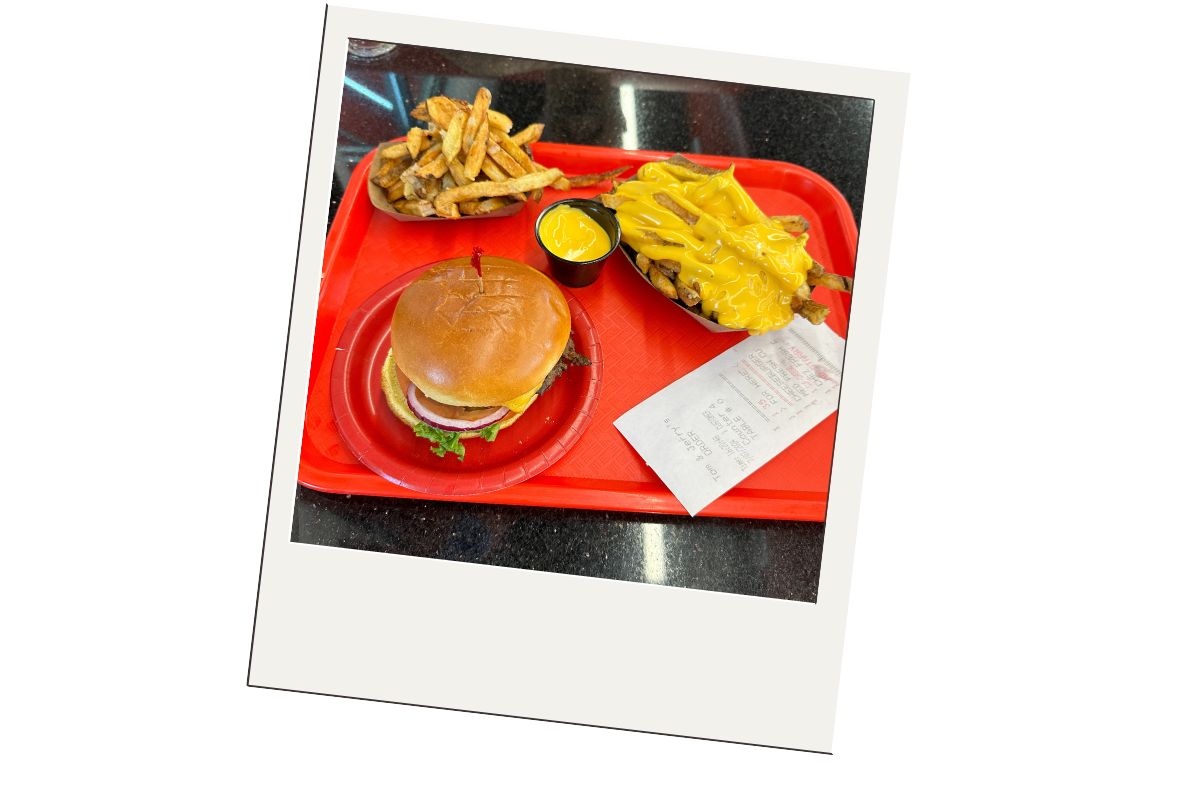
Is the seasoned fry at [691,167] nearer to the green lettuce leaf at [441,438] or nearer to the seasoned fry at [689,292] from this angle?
the seasoned fry at [689,292]

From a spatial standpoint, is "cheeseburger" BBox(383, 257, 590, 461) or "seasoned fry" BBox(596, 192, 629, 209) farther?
"seasoned fry" BBox(596, 192, 629, 209)

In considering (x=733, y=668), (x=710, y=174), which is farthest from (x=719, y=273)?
(x=733, y=668)

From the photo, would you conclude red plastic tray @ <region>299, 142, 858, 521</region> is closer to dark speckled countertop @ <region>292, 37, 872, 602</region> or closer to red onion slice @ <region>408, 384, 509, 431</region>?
dark speckled countertop @ <region>292, 37, 872, 602</region>

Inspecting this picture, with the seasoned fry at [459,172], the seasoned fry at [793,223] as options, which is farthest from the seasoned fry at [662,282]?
the seasoned fry at [459,172]

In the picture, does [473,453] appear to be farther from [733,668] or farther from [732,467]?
[733,668]

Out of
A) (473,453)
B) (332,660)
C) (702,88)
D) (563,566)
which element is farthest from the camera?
(702,88)

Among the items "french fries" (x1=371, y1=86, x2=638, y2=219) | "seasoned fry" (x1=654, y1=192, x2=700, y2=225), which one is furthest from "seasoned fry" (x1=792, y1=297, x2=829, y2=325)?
"french fries" (x1=371, y1=86, x2=638, y2=219)

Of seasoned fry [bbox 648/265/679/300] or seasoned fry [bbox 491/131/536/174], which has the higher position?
seasoned fry [bbox 491/131/536/174]
